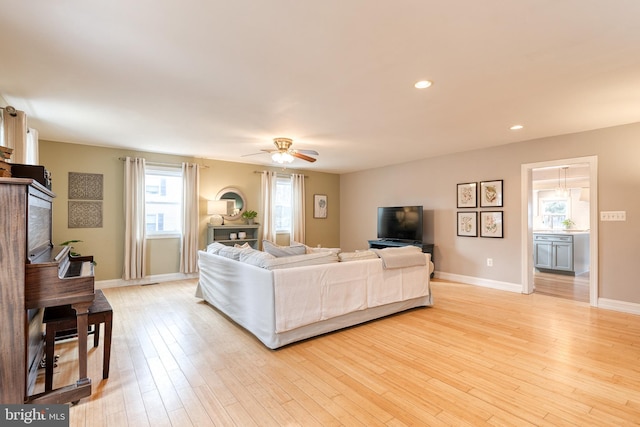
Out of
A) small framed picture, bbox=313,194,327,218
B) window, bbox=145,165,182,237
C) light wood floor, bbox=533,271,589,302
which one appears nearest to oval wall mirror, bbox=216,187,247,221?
window, bbox=145,165,182,237

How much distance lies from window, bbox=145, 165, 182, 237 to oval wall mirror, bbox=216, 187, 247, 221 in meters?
0.82

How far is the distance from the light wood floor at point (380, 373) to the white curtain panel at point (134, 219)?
1.88 m

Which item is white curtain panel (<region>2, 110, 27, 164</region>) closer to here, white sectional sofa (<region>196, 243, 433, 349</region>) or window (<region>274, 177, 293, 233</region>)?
white sectional sofa (<region>196, 243, 433, 349</region>)

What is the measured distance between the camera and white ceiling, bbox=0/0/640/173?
183cm

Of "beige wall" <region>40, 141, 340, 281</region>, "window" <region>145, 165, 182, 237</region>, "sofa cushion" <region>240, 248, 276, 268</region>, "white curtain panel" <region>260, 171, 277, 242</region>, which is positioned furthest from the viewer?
"white curtain panel" <region>260, 171, 277, 242</region>

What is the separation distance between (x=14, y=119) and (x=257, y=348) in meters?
3.39

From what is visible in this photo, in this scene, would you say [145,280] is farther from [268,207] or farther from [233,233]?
[268,207]

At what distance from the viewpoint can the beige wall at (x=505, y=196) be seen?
4.00 metres

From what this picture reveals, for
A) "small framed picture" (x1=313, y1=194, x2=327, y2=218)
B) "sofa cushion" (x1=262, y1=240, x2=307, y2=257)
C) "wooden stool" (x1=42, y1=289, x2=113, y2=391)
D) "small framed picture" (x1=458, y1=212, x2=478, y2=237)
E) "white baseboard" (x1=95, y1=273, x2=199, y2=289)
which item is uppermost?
"small framed picture" (x1=313, y1=194, x2=327, y2=218)

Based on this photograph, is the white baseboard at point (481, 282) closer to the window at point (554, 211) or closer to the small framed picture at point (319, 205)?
the small framed picture at point (319, 205)

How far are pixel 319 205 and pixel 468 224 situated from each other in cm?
367

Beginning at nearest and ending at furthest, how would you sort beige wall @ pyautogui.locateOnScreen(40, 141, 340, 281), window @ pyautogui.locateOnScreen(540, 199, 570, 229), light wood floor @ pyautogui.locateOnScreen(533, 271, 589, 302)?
light wood floor @ pyautogui.locateOnScreen(533, 271, 589, 302) < beige wall @ pyautogui.locateOnScreen(40, 141, 340, 281) < window @ pyautogui.locateOnScreen(540, 199, 570, 229)

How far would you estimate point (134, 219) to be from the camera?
17.8 ft

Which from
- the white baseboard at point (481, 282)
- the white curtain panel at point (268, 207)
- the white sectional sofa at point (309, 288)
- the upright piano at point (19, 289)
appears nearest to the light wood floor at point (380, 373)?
the white sectional sofa at point (309, 288)
